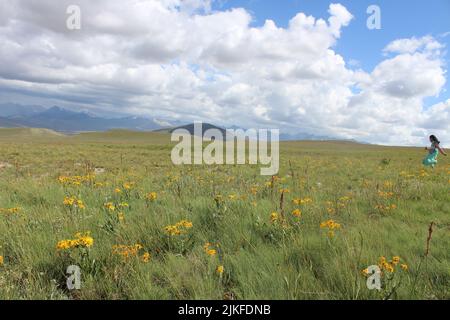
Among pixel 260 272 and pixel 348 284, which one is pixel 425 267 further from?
pixel 260 272

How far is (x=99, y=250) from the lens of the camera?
12.0 feet

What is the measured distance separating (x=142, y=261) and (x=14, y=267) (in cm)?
151

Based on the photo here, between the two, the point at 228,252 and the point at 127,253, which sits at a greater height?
the point at 127,253

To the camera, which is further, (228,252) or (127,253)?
(228,252)

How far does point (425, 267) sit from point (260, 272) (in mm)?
1786

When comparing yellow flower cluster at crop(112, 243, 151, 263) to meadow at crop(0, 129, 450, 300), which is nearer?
meadow at crop(0, 129, 450, 300)

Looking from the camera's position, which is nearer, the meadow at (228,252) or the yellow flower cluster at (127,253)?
the meadow at (228,252)

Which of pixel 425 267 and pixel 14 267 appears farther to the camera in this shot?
pixel 14 267

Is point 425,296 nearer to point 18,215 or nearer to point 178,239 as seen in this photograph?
point 178,239

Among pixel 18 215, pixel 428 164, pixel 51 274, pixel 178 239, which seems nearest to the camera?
pixel 51 274
